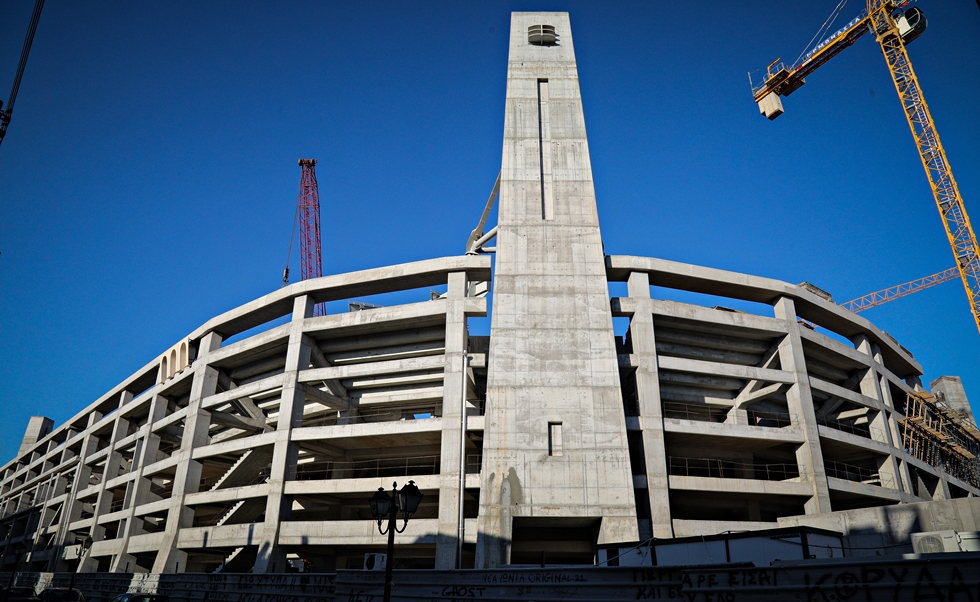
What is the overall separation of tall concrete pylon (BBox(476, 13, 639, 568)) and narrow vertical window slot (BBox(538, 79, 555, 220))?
Answer: 68 millimetres

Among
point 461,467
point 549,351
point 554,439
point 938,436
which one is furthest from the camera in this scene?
point 938,436

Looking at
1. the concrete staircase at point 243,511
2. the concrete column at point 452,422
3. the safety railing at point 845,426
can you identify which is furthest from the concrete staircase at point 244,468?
the safety railing at point 845,426

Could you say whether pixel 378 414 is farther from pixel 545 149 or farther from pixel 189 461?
pixel 545 149

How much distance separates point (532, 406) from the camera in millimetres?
31375

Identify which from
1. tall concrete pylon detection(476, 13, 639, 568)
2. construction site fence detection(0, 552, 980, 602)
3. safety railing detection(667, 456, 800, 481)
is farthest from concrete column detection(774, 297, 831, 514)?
construction site fence detection(0, 552, 980, 602)

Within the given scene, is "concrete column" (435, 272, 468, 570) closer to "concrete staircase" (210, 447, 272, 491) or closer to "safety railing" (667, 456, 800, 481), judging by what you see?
"concrete staircase" (210, 447, 272, 491)

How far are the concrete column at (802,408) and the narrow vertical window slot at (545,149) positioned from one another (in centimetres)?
1544

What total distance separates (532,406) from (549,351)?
3.01 meters

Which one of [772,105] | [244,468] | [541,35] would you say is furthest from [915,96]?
[244,468]

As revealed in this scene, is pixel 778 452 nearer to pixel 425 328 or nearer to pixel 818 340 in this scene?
pixel 818 340

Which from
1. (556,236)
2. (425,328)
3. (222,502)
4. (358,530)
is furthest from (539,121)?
(222,502)

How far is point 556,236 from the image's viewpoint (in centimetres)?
3569

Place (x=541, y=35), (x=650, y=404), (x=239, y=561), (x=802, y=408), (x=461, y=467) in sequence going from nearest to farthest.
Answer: (x=461, y=467) → (x=650, y=404) → (x=802, y=408) → (x=239, y=561) → (x=541, y=35)

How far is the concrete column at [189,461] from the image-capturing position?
38.0 meters
